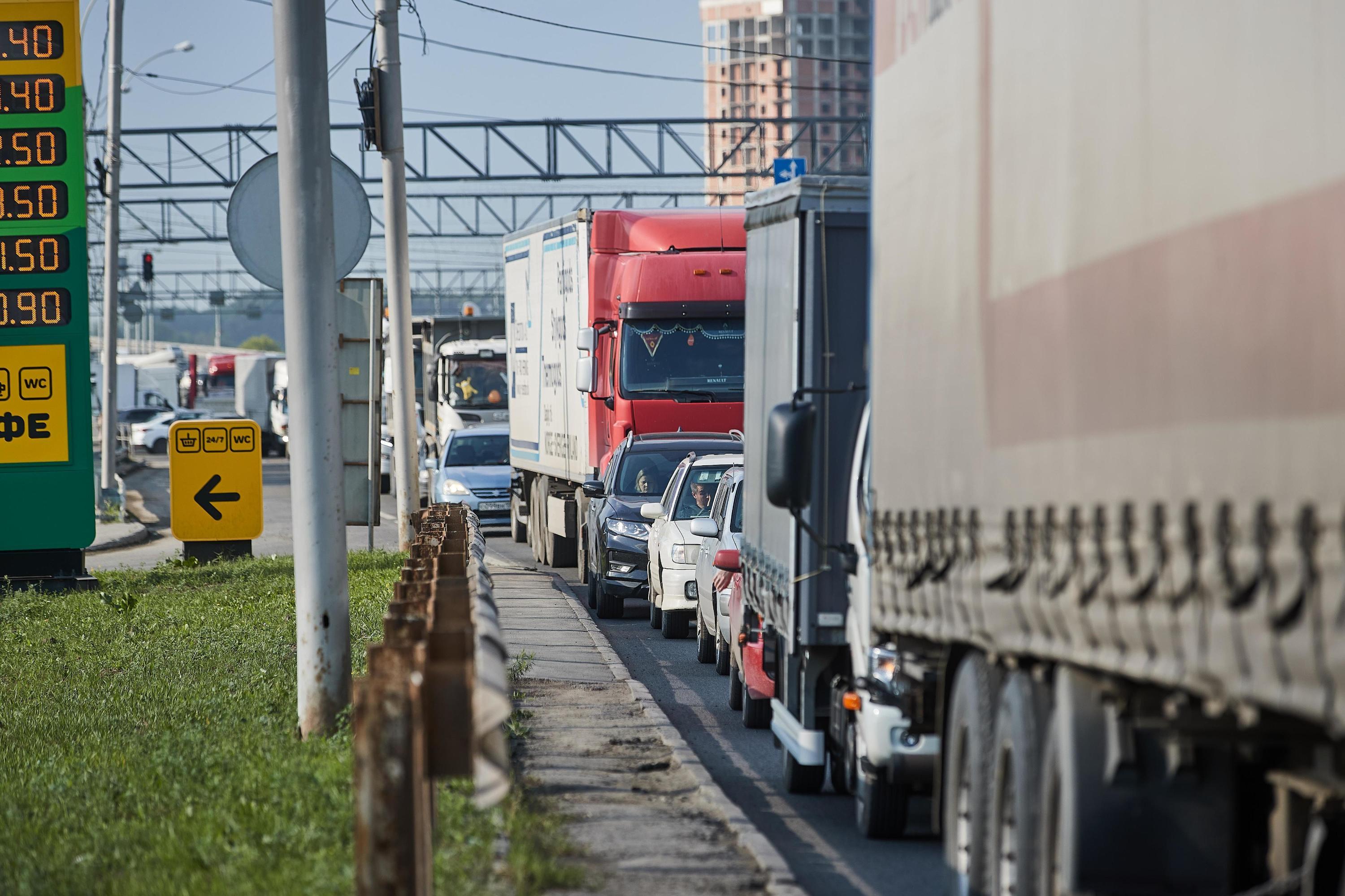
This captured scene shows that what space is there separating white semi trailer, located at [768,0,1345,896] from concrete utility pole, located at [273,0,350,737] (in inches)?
144

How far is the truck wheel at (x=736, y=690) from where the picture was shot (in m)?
11.5

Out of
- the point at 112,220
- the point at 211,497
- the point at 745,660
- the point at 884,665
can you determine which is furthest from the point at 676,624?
the point at 112,220

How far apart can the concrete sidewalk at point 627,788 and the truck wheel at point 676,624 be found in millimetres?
1875

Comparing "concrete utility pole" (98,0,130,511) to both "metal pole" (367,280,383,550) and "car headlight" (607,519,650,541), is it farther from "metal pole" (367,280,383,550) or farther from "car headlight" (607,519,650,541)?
"car headlight" (607,519,650,541)

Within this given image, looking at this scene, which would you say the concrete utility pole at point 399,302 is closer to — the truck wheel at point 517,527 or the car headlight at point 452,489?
the truck wheel at point 517,527

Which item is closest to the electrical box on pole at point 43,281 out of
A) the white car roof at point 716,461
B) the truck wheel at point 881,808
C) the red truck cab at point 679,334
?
the red truck cab at point 679,334

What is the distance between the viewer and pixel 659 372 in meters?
20.9

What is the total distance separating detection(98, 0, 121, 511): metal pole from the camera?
33.3 meters

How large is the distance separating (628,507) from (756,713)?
7353 millimetres

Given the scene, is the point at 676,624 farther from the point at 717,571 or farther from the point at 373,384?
the point at 373,384

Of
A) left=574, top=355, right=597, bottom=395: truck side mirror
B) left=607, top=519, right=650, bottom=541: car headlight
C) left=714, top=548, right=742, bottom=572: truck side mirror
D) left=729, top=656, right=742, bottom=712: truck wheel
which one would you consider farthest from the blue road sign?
left=729, top=656, right=742, bottom=712: truck wheel

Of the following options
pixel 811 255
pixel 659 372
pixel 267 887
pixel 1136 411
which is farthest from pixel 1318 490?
pixel 659 372

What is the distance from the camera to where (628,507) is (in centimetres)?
1820

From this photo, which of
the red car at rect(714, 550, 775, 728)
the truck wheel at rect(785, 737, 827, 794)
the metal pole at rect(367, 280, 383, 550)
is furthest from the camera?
the metal pole at rect(367, 280, 383, 550)
